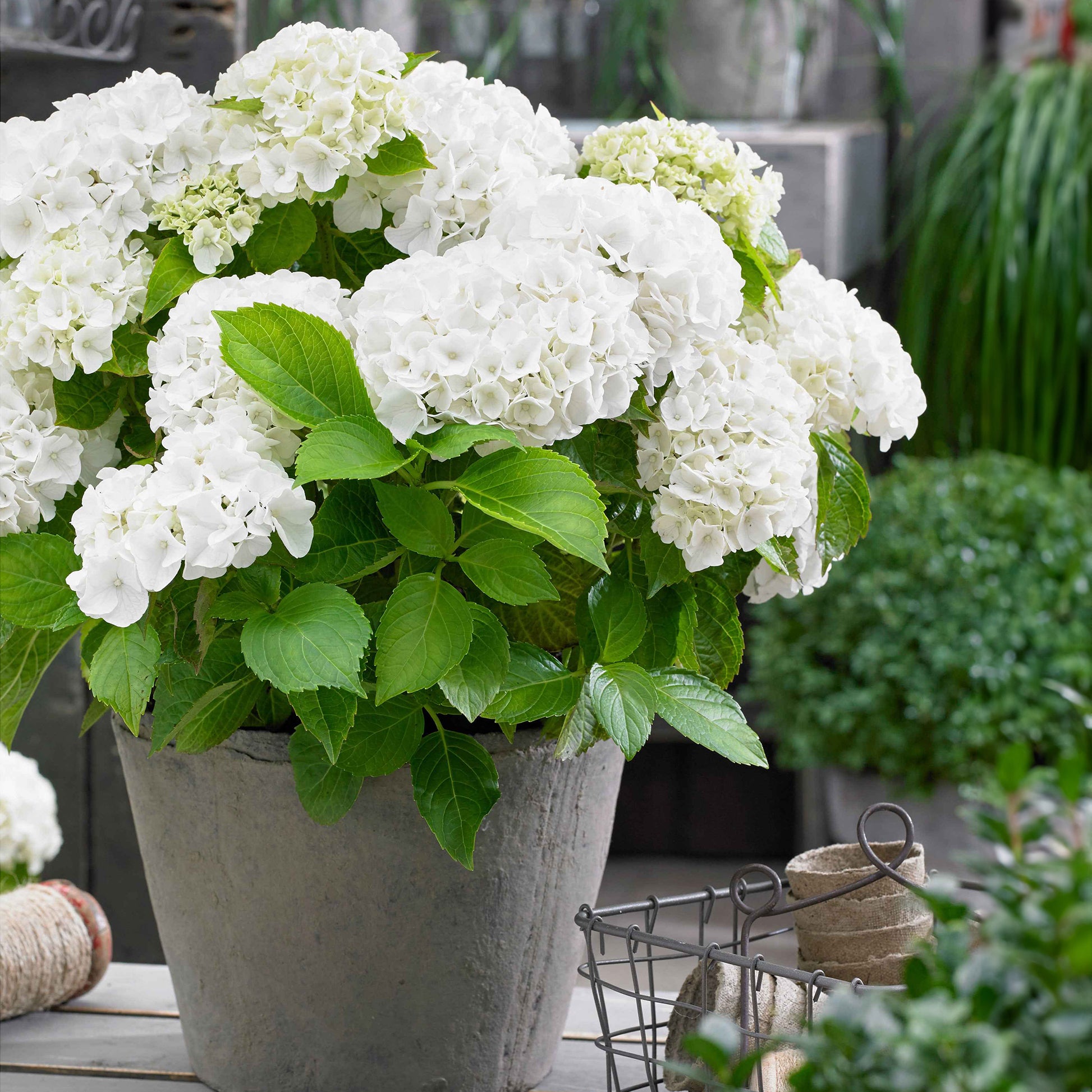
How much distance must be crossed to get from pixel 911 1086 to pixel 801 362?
0.42m

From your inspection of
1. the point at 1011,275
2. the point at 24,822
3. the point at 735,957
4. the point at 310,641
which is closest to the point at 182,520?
the point at 310,641

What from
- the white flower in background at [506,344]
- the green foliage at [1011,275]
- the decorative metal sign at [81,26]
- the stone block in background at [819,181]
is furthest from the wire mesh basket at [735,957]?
the green foliage at [1011,275]

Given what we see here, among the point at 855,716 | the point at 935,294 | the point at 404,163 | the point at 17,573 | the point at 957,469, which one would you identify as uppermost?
the point at 404,163

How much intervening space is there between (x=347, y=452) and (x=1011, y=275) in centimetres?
220

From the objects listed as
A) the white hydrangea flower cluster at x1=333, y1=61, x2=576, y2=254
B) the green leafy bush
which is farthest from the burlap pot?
the green leafy bush

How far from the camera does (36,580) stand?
53 centimetres

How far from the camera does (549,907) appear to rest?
61cm

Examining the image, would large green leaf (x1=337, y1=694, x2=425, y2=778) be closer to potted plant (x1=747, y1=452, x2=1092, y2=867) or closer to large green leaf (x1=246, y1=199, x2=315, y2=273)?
large green leaf (x1=246, y1=199, x2=315, y2=273)

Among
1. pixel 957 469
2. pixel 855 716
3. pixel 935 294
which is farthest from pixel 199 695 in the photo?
pixel 935 294

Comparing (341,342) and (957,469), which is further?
(957,469)

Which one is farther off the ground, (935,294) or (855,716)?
(935,294)

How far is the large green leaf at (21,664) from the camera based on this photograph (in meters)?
0.61

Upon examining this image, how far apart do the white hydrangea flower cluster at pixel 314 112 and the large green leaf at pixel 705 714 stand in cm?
27

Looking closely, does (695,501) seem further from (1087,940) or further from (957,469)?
(957,469)
